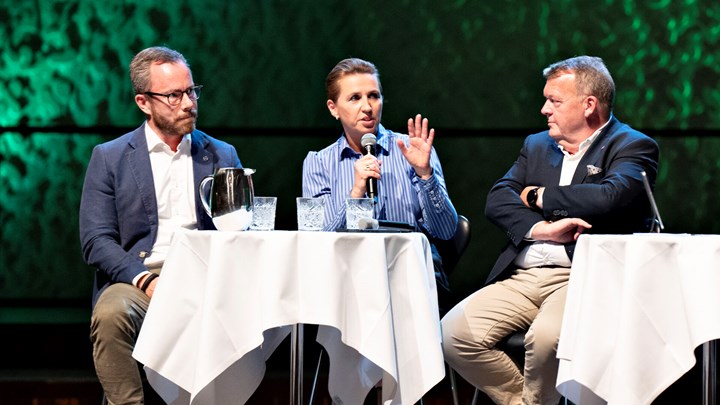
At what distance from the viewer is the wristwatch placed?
3105 mm

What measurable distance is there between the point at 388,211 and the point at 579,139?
0.75 m

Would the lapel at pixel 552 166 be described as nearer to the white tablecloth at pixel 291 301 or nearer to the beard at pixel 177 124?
the white tablecloth at pixel 291 301

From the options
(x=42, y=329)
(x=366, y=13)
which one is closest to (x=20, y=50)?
(x=42, y=329)

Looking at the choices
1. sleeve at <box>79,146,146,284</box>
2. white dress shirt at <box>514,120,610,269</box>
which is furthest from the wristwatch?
sleeve at <box>79,146,146,284</box>

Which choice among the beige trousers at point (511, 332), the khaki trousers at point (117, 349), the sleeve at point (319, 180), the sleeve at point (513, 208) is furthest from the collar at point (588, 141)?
the khaki trousers at point (117, 349)

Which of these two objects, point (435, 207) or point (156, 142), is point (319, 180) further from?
point (156, 142)

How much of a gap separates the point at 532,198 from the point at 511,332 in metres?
0.48

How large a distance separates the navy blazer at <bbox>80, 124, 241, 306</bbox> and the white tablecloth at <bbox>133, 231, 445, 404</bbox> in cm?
57

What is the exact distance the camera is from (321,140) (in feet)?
15.0

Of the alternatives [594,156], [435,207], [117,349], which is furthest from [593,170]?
[117,349]

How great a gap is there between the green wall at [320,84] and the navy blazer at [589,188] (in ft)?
4.11

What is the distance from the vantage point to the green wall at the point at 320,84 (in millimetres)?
4527

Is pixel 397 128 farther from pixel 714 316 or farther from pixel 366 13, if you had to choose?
pixel 714 316

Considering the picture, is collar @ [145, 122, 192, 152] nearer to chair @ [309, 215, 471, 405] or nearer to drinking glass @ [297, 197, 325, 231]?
drinking glass @ [297, 197, 325, 231]
